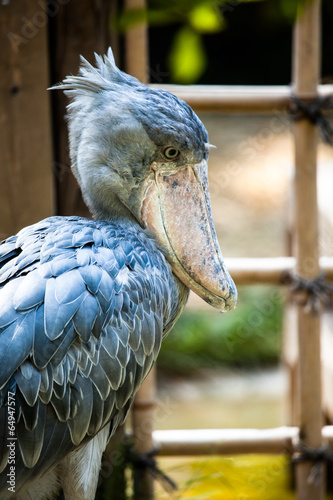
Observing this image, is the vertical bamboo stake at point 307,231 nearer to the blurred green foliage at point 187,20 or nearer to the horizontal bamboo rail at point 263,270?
the horizontal bamboo rail at point 263,270

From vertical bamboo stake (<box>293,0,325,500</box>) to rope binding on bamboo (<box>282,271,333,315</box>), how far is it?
2 centimetres

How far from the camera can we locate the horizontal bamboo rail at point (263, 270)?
1889 mm

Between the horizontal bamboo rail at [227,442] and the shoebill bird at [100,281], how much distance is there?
2.27 ft

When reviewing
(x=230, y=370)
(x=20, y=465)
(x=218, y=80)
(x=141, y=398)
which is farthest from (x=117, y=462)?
(x=218, y=80)

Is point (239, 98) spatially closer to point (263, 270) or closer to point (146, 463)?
point (263, 270)

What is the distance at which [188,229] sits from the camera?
1.25m

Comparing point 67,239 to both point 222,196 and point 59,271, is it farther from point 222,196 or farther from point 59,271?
point 222,196

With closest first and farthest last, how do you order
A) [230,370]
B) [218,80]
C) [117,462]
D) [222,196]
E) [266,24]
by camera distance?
1. [266,24]
2. [117,462]
3. [230,370]
4. [218,80]
5. [222,196]

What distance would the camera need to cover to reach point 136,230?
129 cm

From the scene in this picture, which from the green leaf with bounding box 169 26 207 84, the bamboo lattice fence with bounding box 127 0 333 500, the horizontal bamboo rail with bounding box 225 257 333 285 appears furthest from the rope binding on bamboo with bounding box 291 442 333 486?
the green leaf with bounding box 169 26 207 84

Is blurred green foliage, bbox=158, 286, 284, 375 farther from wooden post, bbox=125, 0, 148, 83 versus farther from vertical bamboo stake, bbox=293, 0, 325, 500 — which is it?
wooden post, bbox=125, 0, 148, 83

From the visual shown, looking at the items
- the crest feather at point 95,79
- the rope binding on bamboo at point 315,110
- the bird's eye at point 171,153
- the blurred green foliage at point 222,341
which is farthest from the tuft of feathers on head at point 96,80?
the blurred green foliage at point 222,341

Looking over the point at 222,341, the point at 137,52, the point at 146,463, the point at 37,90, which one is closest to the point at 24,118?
the point at 37,90

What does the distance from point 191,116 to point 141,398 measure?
36.9 inches
